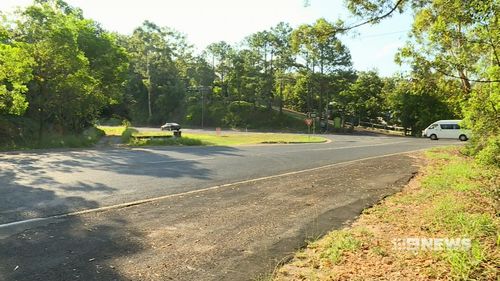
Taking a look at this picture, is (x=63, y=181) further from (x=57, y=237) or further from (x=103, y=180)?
(x=57, y=237)

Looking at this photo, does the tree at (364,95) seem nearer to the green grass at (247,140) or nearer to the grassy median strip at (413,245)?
the green grass at (247,140)

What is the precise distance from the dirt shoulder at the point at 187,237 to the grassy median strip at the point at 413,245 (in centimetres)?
44

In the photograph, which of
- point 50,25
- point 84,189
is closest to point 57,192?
point 84,189

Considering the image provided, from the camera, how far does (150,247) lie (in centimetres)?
558

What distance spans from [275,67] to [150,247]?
62.0 m

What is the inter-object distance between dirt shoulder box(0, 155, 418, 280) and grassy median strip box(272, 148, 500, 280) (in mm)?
439

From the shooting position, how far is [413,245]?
17.7ft

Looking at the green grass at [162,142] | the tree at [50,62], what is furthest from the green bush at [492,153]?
the tree at [50,62]

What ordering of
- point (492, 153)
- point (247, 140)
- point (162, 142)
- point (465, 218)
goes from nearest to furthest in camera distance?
point (465, 218) → point (492, 153) → point (162, 142) → point (247, 140)

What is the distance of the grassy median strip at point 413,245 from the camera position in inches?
178

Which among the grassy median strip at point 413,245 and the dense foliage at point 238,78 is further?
the dense foliage at point 238,78

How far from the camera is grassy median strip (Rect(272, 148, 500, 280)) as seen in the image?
4.53 m

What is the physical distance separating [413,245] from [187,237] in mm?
3157

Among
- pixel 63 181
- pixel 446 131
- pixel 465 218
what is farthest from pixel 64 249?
pixel 446 131
